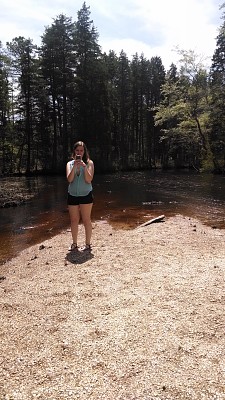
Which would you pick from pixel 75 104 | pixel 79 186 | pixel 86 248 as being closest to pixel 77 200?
pixel 79 186

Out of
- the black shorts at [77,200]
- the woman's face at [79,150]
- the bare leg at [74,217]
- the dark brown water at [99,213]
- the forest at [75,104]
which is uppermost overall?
the forest at [75,104]

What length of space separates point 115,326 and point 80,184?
11.9ft

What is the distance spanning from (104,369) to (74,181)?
426 centimetres

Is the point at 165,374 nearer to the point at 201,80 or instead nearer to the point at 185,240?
the point at 185,240

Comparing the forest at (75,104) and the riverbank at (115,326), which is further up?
the forest at (75,104)

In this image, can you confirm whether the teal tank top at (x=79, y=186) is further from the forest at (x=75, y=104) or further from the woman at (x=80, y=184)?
the forest at (x=75, y=104)

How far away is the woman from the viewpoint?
633 centimetres

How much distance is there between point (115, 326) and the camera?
11.1 feet

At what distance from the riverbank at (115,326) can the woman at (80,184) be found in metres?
0.84

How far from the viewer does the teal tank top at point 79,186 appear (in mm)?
6480

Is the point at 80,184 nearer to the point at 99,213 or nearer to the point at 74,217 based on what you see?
the point at 74,217

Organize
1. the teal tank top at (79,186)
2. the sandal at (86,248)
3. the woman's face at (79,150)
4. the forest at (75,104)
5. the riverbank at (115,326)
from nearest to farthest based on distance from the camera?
the riverbank at (115,326) → the woman's face at (79,150) → the teal tank top at (79,186) → the sandal at (86,248) → the forest at (75,104)

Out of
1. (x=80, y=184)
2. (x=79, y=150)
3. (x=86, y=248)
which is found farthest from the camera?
(x=86, y=248)

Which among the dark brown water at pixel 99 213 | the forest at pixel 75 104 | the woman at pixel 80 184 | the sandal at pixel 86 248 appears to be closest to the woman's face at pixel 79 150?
the woman at pixel 80 184
